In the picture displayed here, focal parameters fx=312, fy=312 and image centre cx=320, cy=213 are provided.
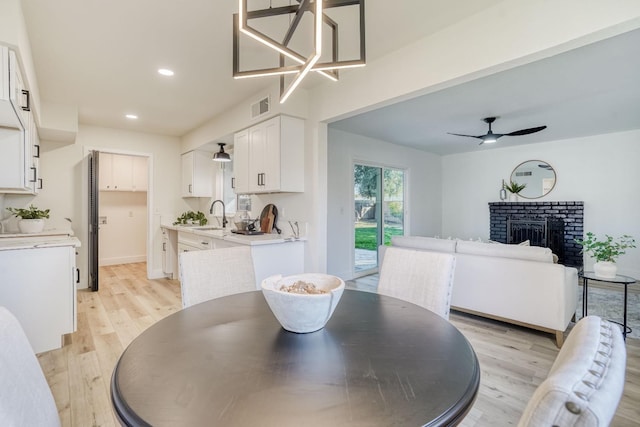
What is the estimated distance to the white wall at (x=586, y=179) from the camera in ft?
17.1

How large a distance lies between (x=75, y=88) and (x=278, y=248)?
2.87m

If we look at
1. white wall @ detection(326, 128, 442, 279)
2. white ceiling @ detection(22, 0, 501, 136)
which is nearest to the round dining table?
white ceiling @ detection(22, 0, 501, 136)

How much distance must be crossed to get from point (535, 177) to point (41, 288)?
759cm

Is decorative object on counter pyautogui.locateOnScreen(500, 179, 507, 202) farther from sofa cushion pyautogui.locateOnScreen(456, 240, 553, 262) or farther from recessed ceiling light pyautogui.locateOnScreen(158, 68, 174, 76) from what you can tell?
recessed ceiling light pyautogui.locateOnScreen(158, 68, 174, 76)

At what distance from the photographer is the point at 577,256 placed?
570cm

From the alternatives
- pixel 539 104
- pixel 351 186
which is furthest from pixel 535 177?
pixel 351 186

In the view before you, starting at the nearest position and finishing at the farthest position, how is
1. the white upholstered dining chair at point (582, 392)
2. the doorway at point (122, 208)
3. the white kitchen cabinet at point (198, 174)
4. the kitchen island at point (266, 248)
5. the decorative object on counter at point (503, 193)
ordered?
the white upholstered dining chair at point (582, 392), the kitchen island at point (266, 248), the white kitchen cabinet at point (198, 174), the doorway at point (122, 208), the decorative object on counter at point (503, 193)

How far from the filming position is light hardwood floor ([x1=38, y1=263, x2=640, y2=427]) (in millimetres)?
1833

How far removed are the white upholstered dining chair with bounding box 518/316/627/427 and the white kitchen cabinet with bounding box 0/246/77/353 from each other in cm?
331

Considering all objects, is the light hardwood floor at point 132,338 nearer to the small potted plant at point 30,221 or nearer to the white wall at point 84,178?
the small potted plant at point 30,221

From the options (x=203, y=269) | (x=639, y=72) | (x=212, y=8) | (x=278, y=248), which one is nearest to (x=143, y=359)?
(x=203, y=269)

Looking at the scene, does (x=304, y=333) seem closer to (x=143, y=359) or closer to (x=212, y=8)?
(x=143, y=359)

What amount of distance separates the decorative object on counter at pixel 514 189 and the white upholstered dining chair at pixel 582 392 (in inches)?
266

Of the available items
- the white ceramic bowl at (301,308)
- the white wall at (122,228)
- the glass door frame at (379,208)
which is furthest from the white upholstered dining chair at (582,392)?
the white wall at (122,228)
